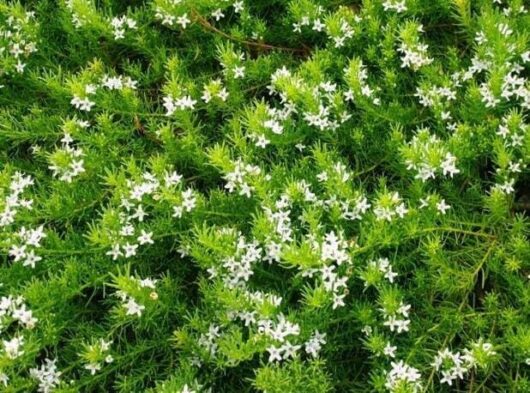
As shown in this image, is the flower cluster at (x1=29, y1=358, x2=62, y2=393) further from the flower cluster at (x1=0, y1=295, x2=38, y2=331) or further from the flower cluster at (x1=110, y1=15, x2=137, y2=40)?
the flower cluster at (x1=110, y1=15, x2=137, y2=40)

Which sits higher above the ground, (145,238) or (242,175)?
(242,175)

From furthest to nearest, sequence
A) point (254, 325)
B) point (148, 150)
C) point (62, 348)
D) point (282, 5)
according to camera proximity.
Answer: point (282, 5) < point (148, 150) < point (62, 348) < point (254, 325)

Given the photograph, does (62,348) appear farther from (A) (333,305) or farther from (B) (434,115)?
(B) (434,115)

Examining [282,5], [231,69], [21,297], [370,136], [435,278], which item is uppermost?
[282,5]

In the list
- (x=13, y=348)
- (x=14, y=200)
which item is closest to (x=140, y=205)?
(x=14, y=200)

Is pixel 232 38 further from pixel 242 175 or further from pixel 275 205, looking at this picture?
pixel 275 205

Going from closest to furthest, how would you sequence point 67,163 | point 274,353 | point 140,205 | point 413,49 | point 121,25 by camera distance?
point 274,353 → point 140,205 → point 67,163 → point 413,49 → point 121,25

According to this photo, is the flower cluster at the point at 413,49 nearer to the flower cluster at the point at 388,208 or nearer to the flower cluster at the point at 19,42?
the flower cluster at the point at 388,208

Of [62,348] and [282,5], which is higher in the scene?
[282,5]

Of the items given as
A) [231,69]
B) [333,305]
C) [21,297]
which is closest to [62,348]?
[21,297]
